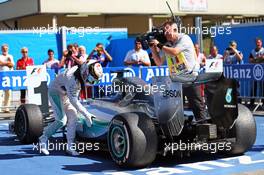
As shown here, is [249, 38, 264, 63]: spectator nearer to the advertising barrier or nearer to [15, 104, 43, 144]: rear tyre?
the advertising barrier

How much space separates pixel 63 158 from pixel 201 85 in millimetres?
2340

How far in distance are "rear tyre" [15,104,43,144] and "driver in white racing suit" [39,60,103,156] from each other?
0.38 meters

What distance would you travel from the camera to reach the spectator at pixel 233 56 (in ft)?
50.7

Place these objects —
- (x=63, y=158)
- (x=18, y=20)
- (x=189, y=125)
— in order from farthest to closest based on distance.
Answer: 1. (x=18, y=20)
2. (x=63, y=158)
3. (x=189, y=125)

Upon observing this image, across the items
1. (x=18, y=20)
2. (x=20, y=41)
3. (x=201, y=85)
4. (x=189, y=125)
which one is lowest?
(x=189, y=125)

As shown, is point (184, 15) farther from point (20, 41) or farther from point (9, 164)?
point (9, 164)

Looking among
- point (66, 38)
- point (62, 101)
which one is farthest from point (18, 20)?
point (62, 101)

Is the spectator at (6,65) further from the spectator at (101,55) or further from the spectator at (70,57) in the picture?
the spectator at (101,55)

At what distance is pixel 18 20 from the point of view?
35406mm

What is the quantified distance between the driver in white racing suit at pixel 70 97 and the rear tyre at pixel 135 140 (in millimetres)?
910

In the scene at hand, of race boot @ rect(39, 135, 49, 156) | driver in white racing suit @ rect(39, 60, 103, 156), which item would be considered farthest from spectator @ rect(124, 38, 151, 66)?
race boot @ rect(39, 135, 49, 156)

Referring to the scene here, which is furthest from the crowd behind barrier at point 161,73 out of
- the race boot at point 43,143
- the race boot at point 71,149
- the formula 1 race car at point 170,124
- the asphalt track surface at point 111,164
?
the formula 1 race car at point 170,124

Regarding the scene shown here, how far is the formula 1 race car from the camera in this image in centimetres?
725

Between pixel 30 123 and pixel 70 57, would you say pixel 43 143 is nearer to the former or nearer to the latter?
pixel 30 123
